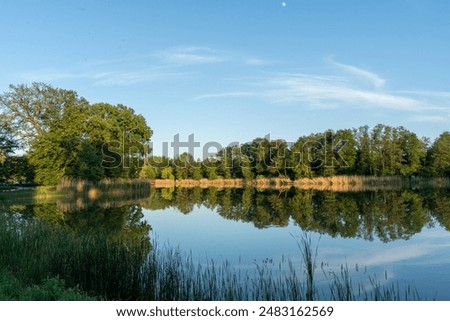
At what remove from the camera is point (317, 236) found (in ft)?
53.0

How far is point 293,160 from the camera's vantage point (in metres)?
68.0

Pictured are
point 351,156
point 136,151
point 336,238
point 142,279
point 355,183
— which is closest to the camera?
point 142,279

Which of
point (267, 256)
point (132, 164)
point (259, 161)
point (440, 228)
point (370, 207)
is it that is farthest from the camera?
point (259, 161)

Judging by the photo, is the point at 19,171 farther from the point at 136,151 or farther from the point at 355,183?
the point at 355,183

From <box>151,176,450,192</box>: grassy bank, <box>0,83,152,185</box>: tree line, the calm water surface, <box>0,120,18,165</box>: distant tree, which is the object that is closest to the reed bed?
<box>0,83,152,185</box>: tree line

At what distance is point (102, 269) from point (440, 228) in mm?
14791

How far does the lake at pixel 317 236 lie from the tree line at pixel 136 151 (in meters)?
8.65

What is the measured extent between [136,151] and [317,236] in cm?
3868

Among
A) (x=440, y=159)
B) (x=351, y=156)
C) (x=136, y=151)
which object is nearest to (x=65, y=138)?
(x=136, y=151)

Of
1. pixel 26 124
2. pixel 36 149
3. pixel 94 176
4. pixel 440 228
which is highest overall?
pixel 26 124

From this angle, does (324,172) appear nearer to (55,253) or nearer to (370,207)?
(370,207)

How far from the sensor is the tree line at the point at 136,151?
36.2 metres

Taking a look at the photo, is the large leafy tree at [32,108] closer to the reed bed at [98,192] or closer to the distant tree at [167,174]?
the reed bed at [98,192]

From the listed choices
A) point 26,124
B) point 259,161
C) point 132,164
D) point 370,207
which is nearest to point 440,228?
point 370,207
